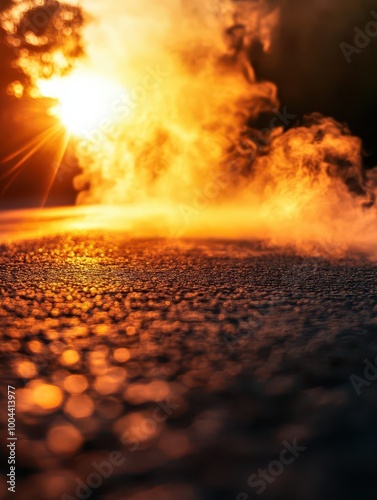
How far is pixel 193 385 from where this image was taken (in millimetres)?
3412

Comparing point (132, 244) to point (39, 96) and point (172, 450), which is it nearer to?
point (172, 450)

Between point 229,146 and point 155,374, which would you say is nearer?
point 155,374

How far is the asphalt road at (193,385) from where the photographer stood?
8.16 feet

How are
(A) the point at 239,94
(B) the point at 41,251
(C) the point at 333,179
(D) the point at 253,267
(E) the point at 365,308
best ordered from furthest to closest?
1. (A) the point at 239,94
2. (C) the point at 333,179
3. (B) the point at 41,251
4. (D) the point at 253,267
5. (E) the point at 365,308

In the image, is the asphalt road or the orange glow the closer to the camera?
the asphalt road

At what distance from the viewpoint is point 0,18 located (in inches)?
870

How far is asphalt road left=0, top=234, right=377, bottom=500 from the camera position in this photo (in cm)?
249

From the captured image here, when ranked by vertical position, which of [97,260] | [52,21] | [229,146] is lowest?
[97,260]

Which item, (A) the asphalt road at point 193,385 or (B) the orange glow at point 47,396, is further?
(B) the orange glow at point 47,396

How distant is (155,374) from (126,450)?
0.92m

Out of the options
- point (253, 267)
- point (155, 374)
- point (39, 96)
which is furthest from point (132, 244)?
point (39, 96)

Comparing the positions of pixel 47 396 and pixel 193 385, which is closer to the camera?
pixel 47 396

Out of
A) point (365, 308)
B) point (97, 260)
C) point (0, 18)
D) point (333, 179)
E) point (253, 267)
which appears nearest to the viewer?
point (365, 308)

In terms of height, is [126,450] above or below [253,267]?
below
